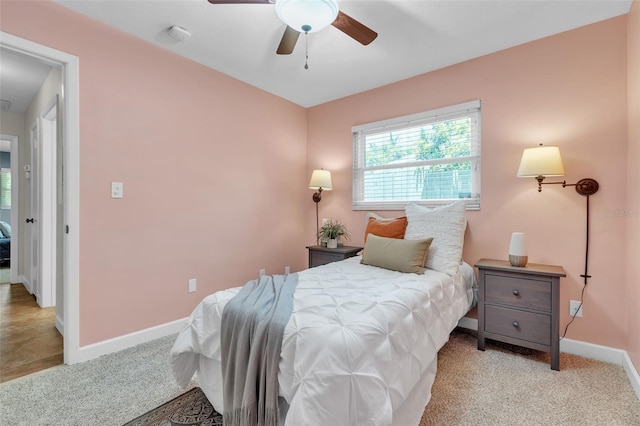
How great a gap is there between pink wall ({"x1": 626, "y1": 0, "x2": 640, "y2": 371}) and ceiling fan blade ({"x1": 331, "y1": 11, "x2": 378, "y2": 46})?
1.70m

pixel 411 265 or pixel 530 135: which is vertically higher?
pixel 530 135

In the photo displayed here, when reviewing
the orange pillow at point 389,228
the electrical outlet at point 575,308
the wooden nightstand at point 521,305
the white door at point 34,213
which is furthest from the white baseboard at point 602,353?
the white door at point 34,213

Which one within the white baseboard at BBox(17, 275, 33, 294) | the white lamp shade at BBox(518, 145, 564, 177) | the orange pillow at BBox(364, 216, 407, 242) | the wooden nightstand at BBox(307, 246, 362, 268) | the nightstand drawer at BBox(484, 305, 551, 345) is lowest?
the white baseboard at BBox(17, 275, 33, 294)

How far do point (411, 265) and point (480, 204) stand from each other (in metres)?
1.04

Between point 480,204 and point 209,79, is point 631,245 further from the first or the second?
point 209,79

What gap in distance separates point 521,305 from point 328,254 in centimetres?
180

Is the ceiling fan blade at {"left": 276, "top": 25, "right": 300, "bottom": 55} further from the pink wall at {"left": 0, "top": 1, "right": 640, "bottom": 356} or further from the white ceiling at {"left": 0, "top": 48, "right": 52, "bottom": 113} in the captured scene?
the white ceiling at {"left": 0, "top": 48, "right": 52, "bottom": 113}

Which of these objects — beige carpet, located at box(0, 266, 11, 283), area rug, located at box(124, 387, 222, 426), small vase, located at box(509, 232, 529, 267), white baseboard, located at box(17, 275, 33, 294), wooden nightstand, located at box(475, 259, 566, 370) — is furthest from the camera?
beige carpet, located at box(0, 266, 11, 283)

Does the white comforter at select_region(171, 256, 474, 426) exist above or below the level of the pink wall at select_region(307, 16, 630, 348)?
below

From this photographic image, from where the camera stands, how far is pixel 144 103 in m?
2.52

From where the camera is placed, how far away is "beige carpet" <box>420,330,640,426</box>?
1.58 metres

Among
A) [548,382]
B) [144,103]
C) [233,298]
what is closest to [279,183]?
[144,103]

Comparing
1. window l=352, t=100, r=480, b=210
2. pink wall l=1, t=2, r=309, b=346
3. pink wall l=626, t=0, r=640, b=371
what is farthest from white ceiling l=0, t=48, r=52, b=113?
pink wall l=626, t=0, r=640, b=371

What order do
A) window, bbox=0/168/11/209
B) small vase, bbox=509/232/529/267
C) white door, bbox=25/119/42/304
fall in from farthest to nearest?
1. window, bbox=0/168/11/209
2. white door, bbox=25/119/42/304
3. small vase, bbox=509/232/529/267
